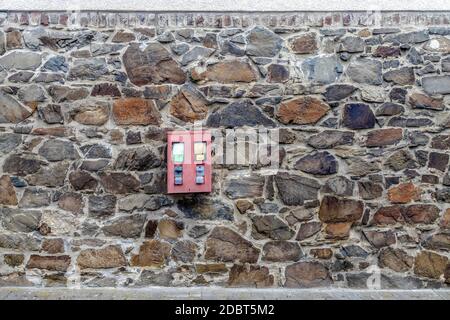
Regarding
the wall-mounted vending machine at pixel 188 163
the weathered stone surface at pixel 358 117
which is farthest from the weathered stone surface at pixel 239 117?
the weathered stone surface at pixel 358 117

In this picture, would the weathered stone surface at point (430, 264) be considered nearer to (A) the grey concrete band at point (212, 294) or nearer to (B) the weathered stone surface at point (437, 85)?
(A) the grey concrete band at point (212, 294)

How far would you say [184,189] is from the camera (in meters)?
4.67

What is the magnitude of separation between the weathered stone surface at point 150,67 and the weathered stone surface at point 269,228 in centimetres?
158

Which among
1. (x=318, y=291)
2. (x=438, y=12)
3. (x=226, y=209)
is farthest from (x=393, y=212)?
(x=438, y=12)

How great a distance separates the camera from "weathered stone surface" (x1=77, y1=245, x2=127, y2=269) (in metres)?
4.78

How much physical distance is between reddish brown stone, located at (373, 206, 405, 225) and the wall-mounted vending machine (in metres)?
1.69

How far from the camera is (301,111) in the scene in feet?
16.0

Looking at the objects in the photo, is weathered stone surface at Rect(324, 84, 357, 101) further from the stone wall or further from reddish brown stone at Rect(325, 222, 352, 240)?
reddish brown stone at Rect(325, 222, 352, 240)

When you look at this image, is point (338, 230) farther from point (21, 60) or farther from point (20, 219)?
point (21, 60)

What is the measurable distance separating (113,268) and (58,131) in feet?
4.74

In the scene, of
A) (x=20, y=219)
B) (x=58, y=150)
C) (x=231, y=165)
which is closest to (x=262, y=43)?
(x=231, y=165)

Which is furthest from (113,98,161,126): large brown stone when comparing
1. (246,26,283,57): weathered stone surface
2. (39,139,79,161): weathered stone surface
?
(246,26,283,57): weathered stone surface

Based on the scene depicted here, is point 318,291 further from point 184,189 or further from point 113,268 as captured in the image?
point 113,268

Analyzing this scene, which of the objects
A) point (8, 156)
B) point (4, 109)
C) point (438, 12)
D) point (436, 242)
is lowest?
point (436, 242)
